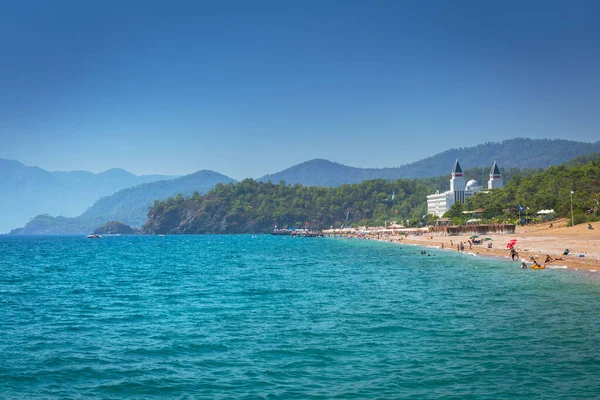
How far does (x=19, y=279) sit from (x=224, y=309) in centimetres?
2833

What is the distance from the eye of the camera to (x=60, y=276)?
52.2 metres

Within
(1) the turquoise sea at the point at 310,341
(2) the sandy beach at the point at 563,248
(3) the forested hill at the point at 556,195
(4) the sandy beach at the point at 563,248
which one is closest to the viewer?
(1) the turquoise sea at the point at 310,341

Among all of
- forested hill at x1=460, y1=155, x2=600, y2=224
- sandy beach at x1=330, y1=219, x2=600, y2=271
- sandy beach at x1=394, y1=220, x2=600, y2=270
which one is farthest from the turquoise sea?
forested hill at x1=460, y1=155, x2=600, y2=224

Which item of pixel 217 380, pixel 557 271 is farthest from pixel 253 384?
pixel 557 271

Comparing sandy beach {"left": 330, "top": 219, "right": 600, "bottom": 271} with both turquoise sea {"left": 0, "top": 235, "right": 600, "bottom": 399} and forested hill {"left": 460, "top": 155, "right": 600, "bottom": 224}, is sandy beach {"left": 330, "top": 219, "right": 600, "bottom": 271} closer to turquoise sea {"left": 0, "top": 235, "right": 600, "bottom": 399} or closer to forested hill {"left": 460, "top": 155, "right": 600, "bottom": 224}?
forested hill {"left": 460, "top": 155, "right": 600, "bottom": 224}

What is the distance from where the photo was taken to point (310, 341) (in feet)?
68.9

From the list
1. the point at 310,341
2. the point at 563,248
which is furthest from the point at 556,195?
the point at 310,341

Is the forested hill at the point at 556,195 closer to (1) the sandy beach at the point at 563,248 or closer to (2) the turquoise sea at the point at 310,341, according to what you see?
(1) the sandy beach at the point at 563,248

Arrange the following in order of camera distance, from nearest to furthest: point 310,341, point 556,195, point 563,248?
point 310,341, point 563,248, point 556,195

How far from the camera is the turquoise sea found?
619 inches

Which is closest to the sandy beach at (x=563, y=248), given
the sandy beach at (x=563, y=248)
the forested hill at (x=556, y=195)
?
the sandy beach at (x=563, y=248)

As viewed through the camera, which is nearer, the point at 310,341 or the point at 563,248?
the point at 310,341

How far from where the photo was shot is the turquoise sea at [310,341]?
15.7 m

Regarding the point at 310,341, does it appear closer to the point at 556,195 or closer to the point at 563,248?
the point at 563,248
